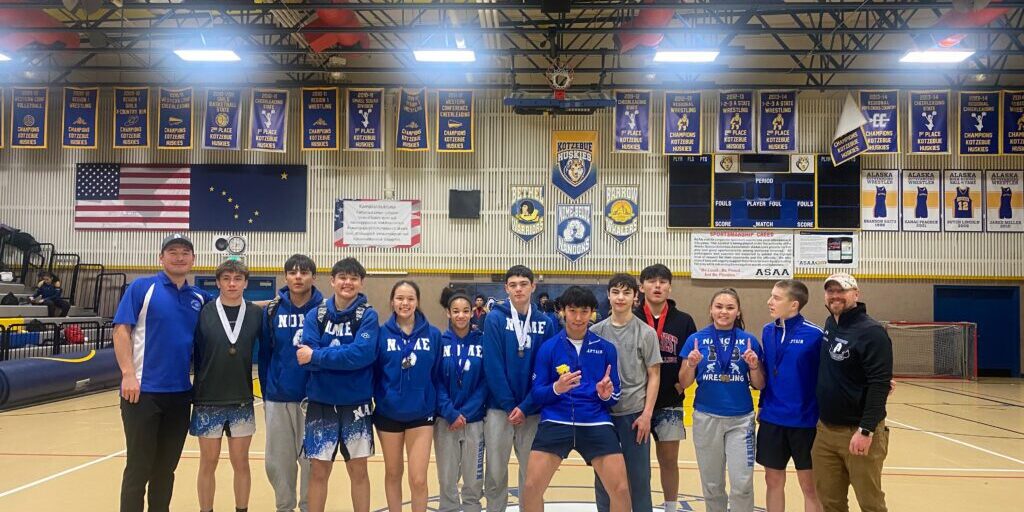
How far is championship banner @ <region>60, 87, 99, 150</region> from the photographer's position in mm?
17406

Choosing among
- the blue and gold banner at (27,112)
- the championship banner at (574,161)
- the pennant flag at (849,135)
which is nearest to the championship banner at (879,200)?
the pennant flag at (849,135)

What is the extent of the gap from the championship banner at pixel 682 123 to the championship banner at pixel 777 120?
1613 millimetres

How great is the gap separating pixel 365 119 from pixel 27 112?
27.5 ft

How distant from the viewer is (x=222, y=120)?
57.4ft

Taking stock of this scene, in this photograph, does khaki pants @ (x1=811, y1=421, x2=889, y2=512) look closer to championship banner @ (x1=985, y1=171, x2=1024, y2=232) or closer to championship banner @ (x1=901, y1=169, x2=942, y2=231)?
championship banner @ (x1=901, y1=169, x2=942, y2=231)

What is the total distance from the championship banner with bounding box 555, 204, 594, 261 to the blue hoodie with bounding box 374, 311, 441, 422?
45.4 ft

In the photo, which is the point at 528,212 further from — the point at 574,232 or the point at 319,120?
the point at 319,120

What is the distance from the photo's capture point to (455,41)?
14.9m

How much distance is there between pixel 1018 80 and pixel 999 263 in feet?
16.1

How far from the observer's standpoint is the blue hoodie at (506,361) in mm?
4695

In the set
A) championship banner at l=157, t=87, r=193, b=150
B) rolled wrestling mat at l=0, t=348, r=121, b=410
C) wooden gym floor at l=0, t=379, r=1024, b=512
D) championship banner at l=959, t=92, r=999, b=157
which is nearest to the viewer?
wooden gym floor at l=0, t=379, r=1024, b=512

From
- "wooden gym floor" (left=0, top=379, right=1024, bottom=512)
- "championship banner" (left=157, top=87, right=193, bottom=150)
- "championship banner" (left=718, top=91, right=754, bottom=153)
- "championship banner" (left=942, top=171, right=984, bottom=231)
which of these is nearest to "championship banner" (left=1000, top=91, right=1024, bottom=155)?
"championship banner" (left=942, top=171, right=984, bottom=231)

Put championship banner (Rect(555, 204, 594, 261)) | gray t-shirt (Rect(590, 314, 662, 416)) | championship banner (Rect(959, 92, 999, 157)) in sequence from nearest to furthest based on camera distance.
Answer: gray t-shirt (Rect(590, 314, 662, 416)) → championship banner (Rect(959, 92, 999, 157)) → championship banner (Rect(555, 204, 594, 261))

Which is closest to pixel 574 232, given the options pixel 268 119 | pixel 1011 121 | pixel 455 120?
pixel 455 120
